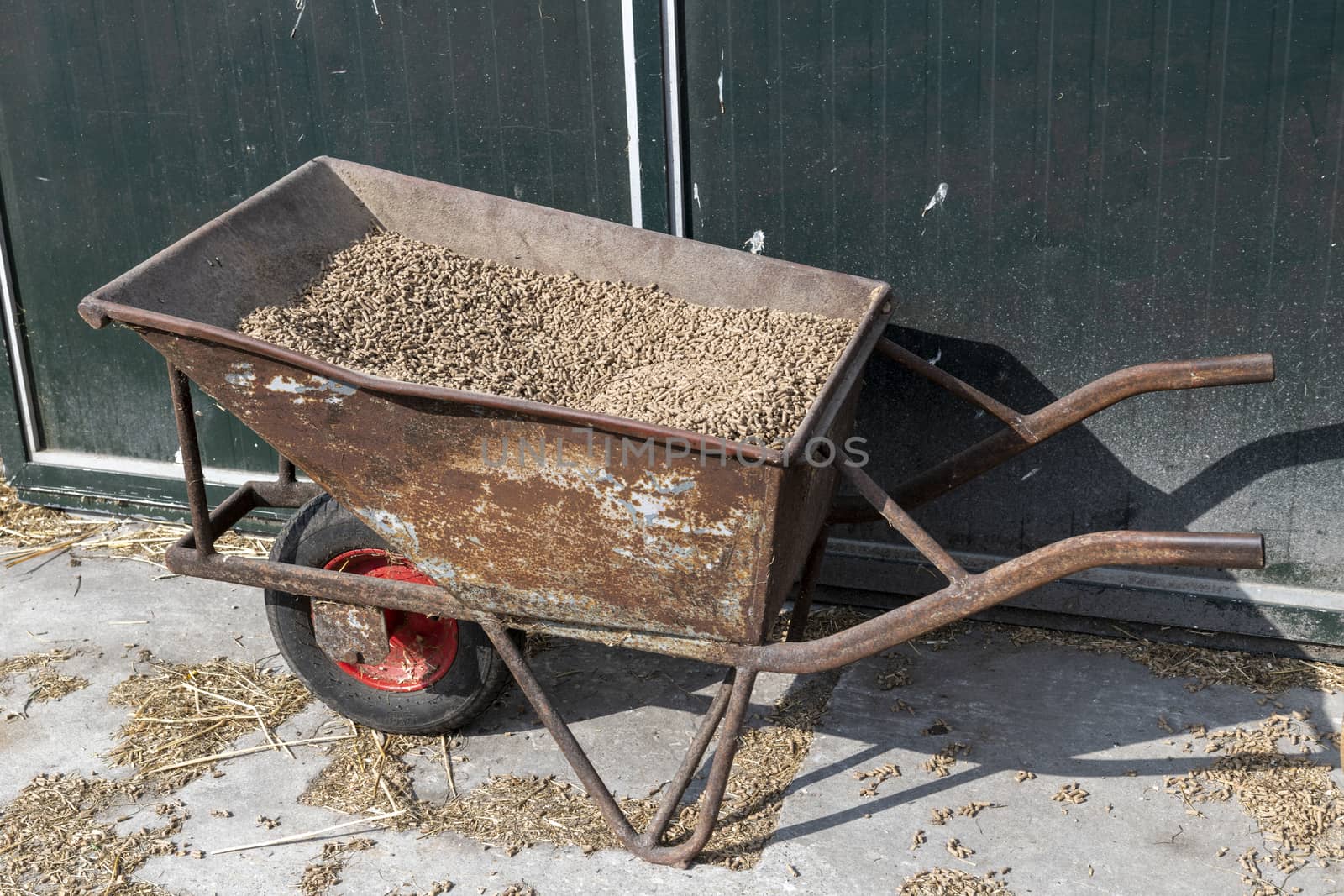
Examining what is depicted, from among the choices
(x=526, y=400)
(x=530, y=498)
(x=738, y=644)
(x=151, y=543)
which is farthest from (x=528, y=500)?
(x=151, y=543)

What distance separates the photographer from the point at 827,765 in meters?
3.08

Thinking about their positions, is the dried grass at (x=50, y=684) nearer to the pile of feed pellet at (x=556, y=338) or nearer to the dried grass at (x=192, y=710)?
the dried grass at (x=192, y=710)

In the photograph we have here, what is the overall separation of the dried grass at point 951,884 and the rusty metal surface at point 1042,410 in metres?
0.84

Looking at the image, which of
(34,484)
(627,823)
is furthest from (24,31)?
(627,823)

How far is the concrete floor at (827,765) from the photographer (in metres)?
2.72

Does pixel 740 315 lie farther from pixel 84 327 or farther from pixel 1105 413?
pixel 84 327

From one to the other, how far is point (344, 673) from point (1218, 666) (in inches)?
93.1

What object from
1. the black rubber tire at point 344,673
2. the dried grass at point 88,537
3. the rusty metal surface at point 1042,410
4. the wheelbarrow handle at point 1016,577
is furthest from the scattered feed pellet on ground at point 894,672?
the dried grass at point 88,537

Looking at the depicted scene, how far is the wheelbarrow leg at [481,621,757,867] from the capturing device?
265cm

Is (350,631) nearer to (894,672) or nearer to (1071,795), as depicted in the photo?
(894,672)

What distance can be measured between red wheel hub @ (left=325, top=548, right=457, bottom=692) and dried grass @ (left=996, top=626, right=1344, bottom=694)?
1662 millimetres

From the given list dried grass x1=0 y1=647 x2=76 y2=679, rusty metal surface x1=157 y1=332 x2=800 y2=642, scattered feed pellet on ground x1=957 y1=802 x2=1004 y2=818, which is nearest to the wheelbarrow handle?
rusty metal surface x1=157 y1=332 x2=800 y2=642

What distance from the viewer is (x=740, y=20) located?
11.1ft

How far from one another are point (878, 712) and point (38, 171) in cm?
335
